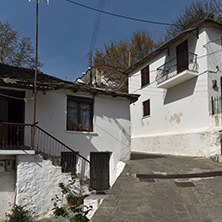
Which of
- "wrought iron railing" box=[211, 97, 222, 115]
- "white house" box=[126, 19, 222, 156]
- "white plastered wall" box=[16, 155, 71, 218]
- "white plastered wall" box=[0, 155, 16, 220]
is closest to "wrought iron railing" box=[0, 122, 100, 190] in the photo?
"white plastered wall" box=[16, 155, 71, 218]

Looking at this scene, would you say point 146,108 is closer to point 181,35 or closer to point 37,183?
point 181,35

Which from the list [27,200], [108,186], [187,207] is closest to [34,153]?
[27,200]

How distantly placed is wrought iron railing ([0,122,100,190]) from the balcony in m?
7.52

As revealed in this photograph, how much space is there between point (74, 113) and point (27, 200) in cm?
406

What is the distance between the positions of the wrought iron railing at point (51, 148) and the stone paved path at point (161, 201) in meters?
2.11

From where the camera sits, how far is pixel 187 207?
18.2 feet

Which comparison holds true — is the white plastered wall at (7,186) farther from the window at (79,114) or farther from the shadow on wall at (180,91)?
the shadow on wall at (180,91)

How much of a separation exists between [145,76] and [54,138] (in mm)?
11855

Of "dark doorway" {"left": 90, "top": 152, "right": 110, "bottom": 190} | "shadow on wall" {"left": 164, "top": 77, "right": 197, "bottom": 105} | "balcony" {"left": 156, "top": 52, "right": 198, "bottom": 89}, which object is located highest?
"balcony" {"left": 156, "top": 52, "right": 198, "bottom": 89}

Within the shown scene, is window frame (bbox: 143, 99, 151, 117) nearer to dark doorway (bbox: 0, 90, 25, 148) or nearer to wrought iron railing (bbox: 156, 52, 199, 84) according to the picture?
wrought iron railing (bbox: 156, 52, 199, 84)

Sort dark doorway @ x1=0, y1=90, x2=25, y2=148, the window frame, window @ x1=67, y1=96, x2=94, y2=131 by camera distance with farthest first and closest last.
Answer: the window frame → window @ x1=67, y1=96, x2=94, y2=131 → dark doorway @ x1=0, y1=90, x2=25, y2=148

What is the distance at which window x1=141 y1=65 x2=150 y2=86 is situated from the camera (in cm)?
1855

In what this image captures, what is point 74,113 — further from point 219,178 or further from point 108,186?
point 219,178

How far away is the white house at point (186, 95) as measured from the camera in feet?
42.2
